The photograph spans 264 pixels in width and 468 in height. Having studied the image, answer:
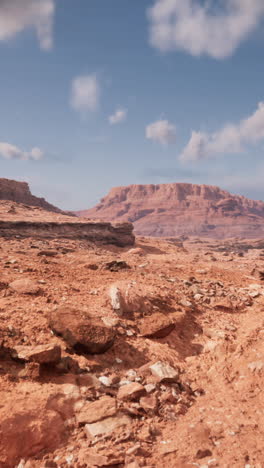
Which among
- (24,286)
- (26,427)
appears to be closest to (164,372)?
(26,427)

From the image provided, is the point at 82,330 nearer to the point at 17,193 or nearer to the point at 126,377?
the point at 126,377

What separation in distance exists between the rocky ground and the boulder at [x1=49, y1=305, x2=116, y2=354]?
2 cm

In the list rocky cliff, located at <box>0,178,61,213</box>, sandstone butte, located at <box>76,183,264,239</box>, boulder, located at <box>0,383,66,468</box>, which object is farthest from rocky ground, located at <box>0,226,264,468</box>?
sandstone butte, located at <box>76,183,264,239</box>

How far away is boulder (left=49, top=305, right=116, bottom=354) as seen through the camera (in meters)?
4.81

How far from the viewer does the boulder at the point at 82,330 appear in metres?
4.81

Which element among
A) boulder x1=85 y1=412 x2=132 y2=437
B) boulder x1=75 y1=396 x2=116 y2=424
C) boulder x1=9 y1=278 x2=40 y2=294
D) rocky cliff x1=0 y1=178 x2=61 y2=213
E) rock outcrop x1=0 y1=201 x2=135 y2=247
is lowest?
boulder x1=85 y1=412 x2=132 y2=437

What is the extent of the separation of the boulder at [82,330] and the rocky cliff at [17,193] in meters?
38.5

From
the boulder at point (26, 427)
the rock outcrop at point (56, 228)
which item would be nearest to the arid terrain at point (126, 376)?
the boulder at point (26, 427)

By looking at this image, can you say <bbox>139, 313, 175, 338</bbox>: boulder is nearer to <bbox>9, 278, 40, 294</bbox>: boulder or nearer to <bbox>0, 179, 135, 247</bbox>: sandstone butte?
<bbox>9, 278, 40, 294</bbox>: boulder

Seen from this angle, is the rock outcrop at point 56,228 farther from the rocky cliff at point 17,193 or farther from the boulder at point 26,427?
the boulder at point 26,427

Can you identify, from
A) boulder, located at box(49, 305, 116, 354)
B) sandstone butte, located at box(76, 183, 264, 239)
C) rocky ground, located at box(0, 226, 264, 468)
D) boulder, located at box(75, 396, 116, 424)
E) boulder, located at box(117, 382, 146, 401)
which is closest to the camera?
rocky ground, located at box(0, 226, 264, 468)

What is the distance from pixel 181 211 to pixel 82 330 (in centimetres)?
12884

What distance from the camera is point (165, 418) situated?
3836mm

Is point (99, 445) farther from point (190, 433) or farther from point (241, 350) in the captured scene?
point (241, 350)
